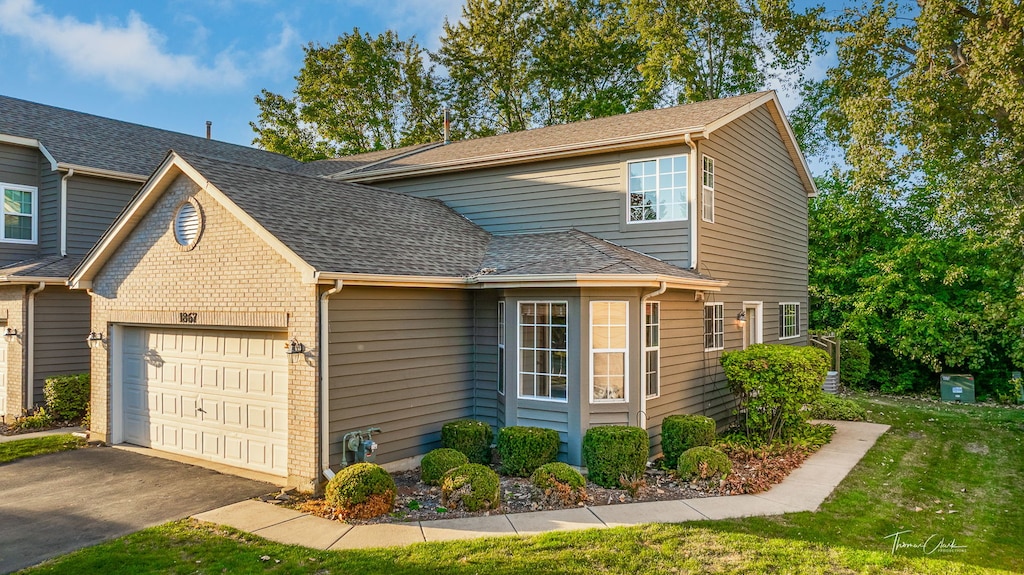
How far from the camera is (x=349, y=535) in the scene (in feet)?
21.0

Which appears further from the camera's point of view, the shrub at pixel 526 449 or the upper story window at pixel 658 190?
the upper story window at pixel 658 190

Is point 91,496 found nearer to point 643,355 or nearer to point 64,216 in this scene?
point 643,355

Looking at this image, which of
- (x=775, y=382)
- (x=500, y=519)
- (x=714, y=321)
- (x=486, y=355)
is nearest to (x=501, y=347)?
(x=486, y=355)

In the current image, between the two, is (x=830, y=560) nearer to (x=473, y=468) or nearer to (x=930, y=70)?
(x=473, y=468)

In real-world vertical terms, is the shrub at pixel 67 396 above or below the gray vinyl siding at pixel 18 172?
below

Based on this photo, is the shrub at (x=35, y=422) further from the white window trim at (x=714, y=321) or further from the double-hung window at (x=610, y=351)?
the white window trim at (x=714, y=321)

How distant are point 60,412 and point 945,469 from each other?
15.9 meters

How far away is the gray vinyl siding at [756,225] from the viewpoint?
1160 centimetres

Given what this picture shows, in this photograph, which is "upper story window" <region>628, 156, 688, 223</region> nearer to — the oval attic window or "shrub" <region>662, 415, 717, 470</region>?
"shrub" <region>662, 415, 717, 470</region>

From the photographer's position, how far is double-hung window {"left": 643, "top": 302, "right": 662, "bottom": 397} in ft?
30.9

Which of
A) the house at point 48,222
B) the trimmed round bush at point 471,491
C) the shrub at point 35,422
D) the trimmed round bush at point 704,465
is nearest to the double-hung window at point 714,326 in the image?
the trimmed round bush at point 704,465

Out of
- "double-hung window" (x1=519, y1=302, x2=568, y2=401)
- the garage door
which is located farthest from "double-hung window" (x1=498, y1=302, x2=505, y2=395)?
the garage door

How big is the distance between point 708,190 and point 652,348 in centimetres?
340

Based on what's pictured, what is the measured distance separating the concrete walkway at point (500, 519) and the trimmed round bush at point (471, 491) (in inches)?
10.1
